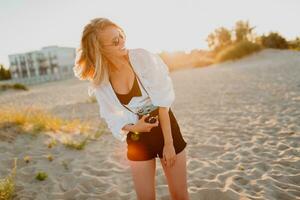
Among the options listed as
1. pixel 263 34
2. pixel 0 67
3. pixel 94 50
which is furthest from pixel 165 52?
pixel 94 50

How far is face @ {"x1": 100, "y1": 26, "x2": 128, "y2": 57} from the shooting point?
7.76 ft

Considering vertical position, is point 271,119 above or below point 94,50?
below

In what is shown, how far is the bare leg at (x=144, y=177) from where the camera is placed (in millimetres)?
2500

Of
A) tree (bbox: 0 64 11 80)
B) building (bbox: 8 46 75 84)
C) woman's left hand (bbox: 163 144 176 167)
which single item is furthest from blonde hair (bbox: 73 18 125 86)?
building (bbox: 8 46 75 84)

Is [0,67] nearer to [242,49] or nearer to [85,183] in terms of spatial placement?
[242,49]

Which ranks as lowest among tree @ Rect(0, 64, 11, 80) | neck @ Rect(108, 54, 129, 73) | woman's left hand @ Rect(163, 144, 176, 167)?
tree @ Rect(0, 64, 11, 80)

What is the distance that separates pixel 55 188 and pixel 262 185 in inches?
101

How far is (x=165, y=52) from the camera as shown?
Answer: 57562 millimetres

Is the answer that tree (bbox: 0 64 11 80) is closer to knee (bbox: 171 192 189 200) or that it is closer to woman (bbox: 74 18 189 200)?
woman (bbox: 74 18 189 200)

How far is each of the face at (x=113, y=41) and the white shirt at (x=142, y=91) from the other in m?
0.07

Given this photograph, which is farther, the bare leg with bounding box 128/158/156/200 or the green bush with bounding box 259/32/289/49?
Answer: the green bush with bounding box 259/32/289/49

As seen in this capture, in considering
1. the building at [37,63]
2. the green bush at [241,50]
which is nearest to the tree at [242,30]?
the green bush at [241,50]

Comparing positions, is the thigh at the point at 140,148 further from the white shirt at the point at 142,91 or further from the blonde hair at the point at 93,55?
the blonde hair at the point at 93,55

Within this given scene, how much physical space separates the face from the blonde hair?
0.03m
